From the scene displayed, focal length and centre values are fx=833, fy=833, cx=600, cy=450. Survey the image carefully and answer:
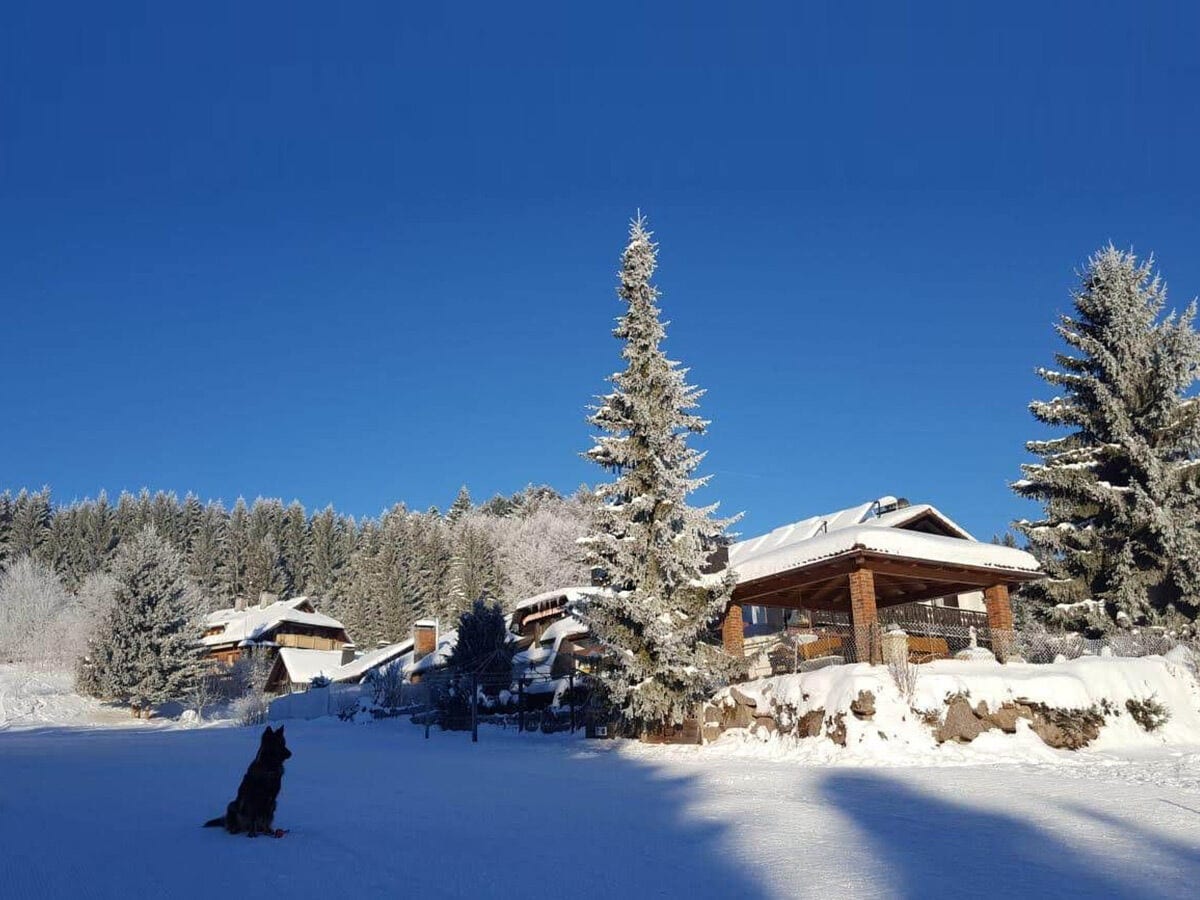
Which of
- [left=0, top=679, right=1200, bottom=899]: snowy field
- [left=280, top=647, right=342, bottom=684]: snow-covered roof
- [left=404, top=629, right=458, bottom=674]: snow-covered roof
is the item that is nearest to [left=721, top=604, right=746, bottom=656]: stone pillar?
[left=0, top=679, right=1200, bottom=899]: snowy field

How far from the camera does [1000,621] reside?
21.6 metres

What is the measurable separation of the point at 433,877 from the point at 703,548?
14.0 metres

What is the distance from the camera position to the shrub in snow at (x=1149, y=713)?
51.6ft

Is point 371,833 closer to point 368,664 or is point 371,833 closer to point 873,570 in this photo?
point 873,570

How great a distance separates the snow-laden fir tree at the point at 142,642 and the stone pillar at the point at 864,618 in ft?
112

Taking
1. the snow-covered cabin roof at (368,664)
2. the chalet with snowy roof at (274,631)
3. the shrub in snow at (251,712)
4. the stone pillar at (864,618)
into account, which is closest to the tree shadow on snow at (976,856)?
the stone pillar at (864,618)

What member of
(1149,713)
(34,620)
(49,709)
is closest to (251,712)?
(49,709)

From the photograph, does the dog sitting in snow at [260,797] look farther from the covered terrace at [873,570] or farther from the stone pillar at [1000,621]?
the stone pillar at [1000,621]

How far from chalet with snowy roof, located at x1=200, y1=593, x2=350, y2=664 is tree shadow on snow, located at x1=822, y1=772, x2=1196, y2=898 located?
61.8 metres

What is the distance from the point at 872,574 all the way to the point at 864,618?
126 centimetres

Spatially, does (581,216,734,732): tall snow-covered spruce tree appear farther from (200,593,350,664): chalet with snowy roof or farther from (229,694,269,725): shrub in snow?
(200,593,350,664): chalet with snowy roof

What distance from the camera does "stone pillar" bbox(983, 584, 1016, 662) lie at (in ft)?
66.8

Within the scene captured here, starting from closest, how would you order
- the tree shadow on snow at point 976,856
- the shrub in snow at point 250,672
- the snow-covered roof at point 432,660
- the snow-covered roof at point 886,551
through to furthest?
the tree shadow on snow at point 976,856, the snow-covered roof at point 886,551, the snow-covered roof at point 432,660, the shrub in snow at point 250,672

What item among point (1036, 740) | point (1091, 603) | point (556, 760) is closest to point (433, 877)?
point (556, 760)
